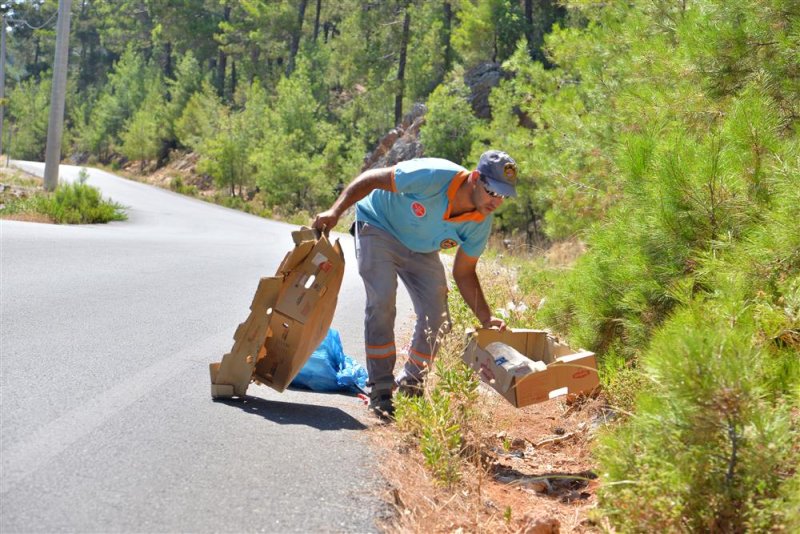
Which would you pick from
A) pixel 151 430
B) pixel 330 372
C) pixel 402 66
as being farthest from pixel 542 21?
pixel 151 430

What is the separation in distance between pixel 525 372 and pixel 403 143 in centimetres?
3650

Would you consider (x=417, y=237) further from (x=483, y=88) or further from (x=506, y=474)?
(x=483, y=88)

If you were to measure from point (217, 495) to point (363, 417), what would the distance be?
5.89 ft

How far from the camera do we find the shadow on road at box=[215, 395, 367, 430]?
4891mm

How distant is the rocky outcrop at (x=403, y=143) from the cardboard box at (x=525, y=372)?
3308 centimetres

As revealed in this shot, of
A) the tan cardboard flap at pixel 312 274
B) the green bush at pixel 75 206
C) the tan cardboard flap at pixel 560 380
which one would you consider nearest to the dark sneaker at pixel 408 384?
the tan cardboard flap at pixel 312 274

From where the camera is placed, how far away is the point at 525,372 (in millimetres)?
4711

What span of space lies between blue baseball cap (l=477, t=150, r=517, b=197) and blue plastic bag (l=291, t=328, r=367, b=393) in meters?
1.71

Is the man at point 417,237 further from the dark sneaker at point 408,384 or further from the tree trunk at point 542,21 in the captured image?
the tree trunk at point 542,21

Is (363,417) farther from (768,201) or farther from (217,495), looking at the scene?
(768,201)

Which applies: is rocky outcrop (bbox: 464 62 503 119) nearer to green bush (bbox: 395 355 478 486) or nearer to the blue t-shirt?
the blue t-shirt

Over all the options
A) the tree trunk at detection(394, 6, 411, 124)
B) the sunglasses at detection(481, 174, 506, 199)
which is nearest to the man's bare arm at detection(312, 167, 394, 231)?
the sunglasses at detection(481, 174, 506, 199)

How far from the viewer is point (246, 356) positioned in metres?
5.09

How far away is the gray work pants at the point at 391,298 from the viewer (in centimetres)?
534
